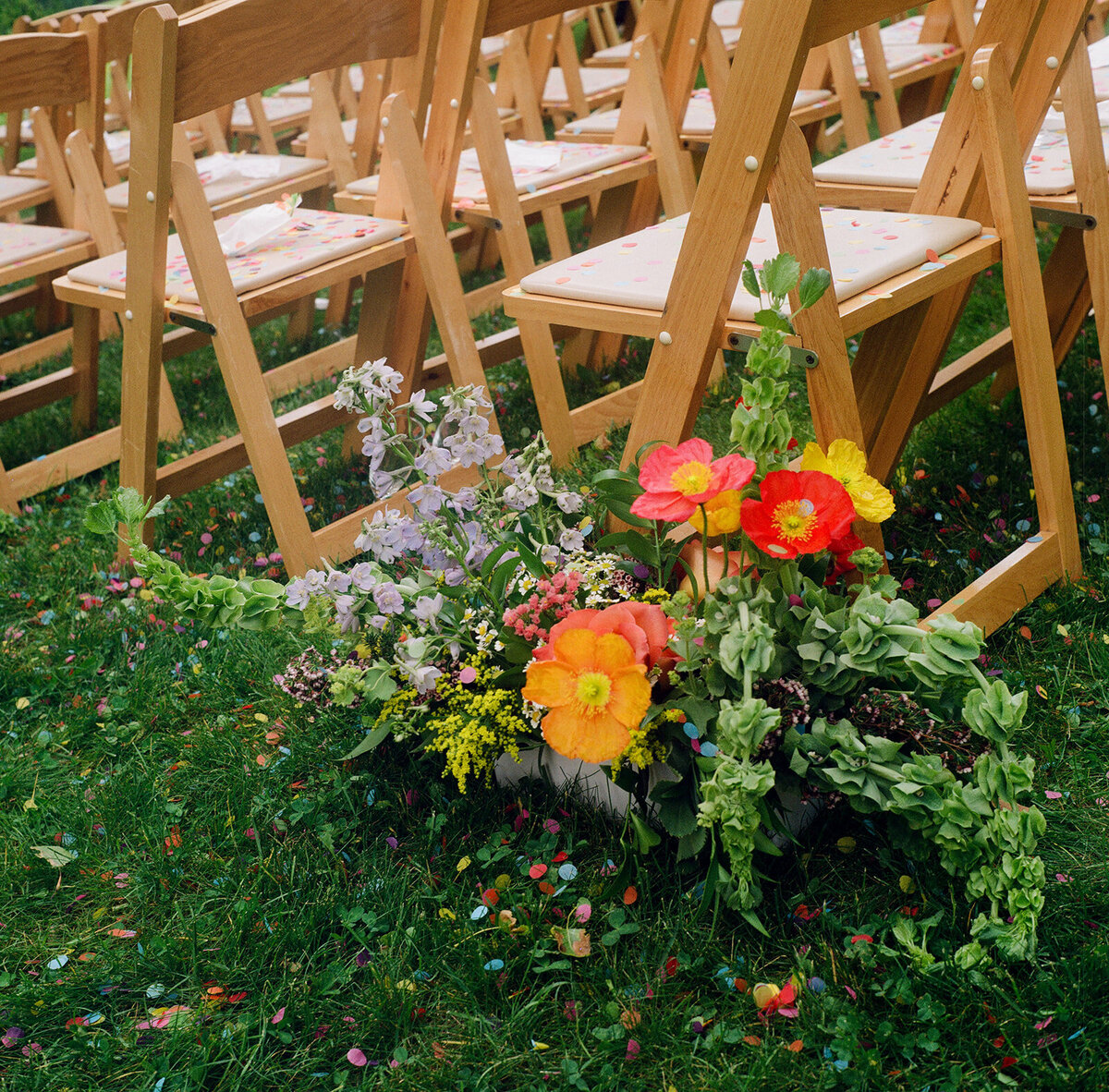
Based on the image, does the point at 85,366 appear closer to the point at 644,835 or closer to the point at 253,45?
the point at 253,45

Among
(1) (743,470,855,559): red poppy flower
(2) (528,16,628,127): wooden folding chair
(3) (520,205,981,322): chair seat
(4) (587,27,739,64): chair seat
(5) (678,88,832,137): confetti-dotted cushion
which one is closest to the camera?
(1) (743,470,855,559): red poppy flower

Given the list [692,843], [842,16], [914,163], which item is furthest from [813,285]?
[914,163]

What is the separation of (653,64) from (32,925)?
213 centimetres

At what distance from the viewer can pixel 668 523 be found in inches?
58.9

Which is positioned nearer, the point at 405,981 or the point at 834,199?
the point at 405,981

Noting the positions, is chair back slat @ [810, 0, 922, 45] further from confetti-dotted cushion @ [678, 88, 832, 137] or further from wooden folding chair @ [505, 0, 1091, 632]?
confetti-dotted cushion @ [678, 88, 832, 137]

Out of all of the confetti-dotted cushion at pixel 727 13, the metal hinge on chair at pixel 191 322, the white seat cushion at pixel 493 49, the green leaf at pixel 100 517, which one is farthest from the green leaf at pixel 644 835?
the confetti-dotted cushion at pixel 727 13

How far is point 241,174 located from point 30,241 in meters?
0.59

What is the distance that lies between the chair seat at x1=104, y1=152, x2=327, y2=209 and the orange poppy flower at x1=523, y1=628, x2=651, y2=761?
2160 mm

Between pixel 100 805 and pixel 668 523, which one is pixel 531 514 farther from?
pixel 100 805

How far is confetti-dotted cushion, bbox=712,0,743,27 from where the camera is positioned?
4.72m

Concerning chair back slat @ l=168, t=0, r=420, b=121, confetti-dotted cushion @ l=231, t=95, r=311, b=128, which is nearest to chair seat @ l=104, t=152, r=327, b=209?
confetti-dotted cushion @ l=231, t=95, r=311, b=128

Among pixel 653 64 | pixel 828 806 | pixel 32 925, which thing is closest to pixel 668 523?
pixel 828 806

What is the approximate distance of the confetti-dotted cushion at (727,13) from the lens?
472 centimetres
